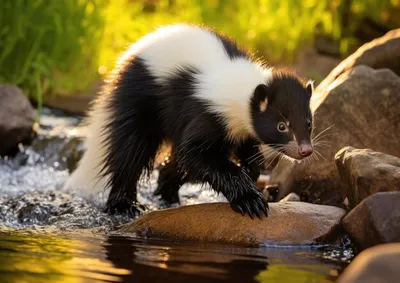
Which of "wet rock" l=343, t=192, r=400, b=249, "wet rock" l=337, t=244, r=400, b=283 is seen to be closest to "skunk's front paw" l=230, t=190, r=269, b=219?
"wet rock" l=343, t=192, r=400, b=249

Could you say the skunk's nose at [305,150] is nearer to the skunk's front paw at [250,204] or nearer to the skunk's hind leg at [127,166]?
the skunk's front paw at [250,204]

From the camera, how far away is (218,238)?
175 inches

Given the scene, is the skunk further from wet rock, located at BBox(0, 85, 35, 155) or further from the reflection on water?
wet rock, located at BBox(0, 85, 35, 155)

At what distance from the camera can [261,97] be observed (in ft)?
15.3

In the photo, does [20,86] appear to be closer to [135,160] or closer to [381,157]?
[135,160]

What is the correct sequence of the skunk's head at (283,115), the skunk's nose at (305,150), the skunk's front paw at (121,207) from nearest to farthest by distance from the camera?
the skunk's nose at (305,150) → the skunk's head at (283,115) → the skunk's front paw at (121,207)

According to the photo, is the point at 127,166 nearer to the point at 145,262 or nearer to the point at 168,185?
the point at 168,185

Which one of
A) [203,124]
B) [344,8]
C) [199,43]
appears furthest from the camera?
[344,8]

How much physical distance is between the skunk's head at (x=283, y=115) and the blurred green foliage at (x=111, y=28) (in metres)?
3.12

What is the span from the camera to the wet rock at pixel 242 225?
4.36 meters

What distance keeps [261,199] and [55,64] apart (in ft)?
12.4

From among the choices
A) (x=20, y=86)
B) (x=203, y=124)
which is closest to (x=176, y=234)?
(x=203, y=124)

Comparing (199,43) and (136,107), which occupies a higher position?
(199,43)

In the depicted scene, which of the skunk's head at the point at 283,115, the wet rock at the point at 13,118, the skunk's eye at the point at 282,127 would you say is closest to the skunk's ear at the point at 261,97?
the skunk's head at the point at 283,115
